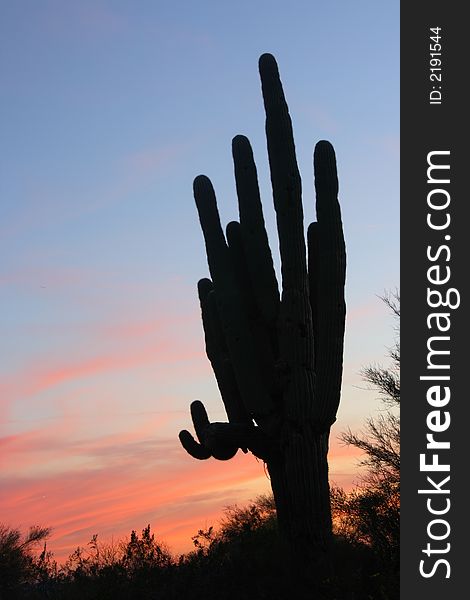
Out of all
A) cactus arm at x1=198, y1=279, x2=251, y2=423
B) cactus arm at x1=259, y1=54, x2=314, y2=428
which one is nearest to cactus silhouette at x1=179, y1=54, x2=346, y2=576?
cactus arm at x1=259, y1=54, x2=314, y2=428

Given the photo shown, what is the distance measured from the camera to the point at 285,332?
1030 centimetres

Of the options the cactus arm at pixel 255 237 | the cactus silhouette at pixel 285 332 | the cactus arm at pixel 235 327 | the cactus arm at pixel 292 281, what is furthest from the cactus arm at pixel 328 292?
the cactus arm at pixel 235 327

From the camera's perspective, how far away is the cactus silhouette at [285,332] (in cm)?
1015

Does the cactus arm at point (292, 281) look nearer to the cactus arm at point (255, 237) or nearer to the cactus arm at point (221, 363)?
the cactus arm at point (255, 237)

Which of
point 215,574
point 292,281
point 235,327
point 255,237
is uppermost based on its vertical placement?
point 255,237

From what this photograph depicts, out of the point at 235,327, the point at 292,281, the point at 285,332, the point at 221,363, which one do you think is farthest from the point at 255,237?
the point at 221,363

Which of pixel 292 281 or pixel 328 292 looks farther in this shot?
pixel 292 281

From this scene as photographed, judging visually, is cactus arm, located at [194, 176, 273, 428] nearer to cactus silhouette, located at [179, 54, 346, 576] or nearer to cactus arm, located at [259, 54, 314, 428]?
cactus silhouette, located at [179, 54, 346, 576]

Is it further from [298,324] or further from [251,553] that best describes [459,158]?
[251,553]

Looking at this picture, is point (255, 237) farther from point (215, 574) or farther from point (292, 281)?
point (215, 574)

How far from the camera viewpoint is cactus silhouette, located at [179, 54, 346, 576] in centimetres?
1015

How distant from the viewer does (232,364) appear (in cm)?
1062

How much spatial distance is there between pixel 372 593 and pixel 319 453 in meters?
1.76

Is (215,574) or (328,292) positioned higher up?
(328,292)
